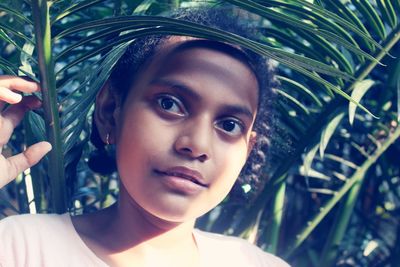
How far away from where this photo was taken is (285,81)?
95cm

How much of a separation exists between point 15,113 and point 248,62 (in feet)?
1.01

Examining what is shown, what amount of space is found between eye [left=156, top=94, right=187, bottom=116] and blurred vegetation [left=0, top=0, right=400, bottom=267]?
78 mm

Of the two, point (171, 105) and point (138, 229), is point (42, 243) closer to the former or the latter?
point (138, 229)

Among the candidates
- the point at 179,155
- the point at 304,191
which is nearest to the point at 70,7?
the point at 179,155

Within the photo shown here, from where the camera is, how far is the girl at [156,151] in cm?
68

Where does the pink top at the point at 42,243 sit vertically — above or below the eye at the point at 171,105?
below

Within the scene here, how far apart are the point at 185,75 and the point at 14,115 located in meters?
0.21

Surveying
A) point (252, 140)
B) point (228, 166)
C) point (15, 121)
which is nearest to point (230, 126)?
point (228, 166)

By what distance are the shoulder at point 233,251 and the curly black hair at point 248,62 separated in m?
0.11

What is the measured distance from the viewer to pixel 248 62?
77 centimetres

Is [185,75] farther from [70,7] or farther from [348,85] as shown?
[348,85]

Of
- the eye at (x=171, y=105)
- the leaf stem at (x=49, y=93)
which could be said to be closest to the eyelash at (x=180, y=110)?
the eye at (x=171, y=105)

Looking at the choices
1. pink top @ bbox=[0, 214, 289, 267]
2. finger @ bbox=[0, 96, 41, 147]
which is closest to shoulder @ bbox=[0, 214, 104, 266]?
pink top @ bbox=[0, 214, 289, 267]

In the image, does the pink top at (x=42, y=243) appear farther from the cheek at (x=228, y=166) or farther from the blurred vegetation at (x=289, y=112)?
the cheek at (x=228, y=166)
